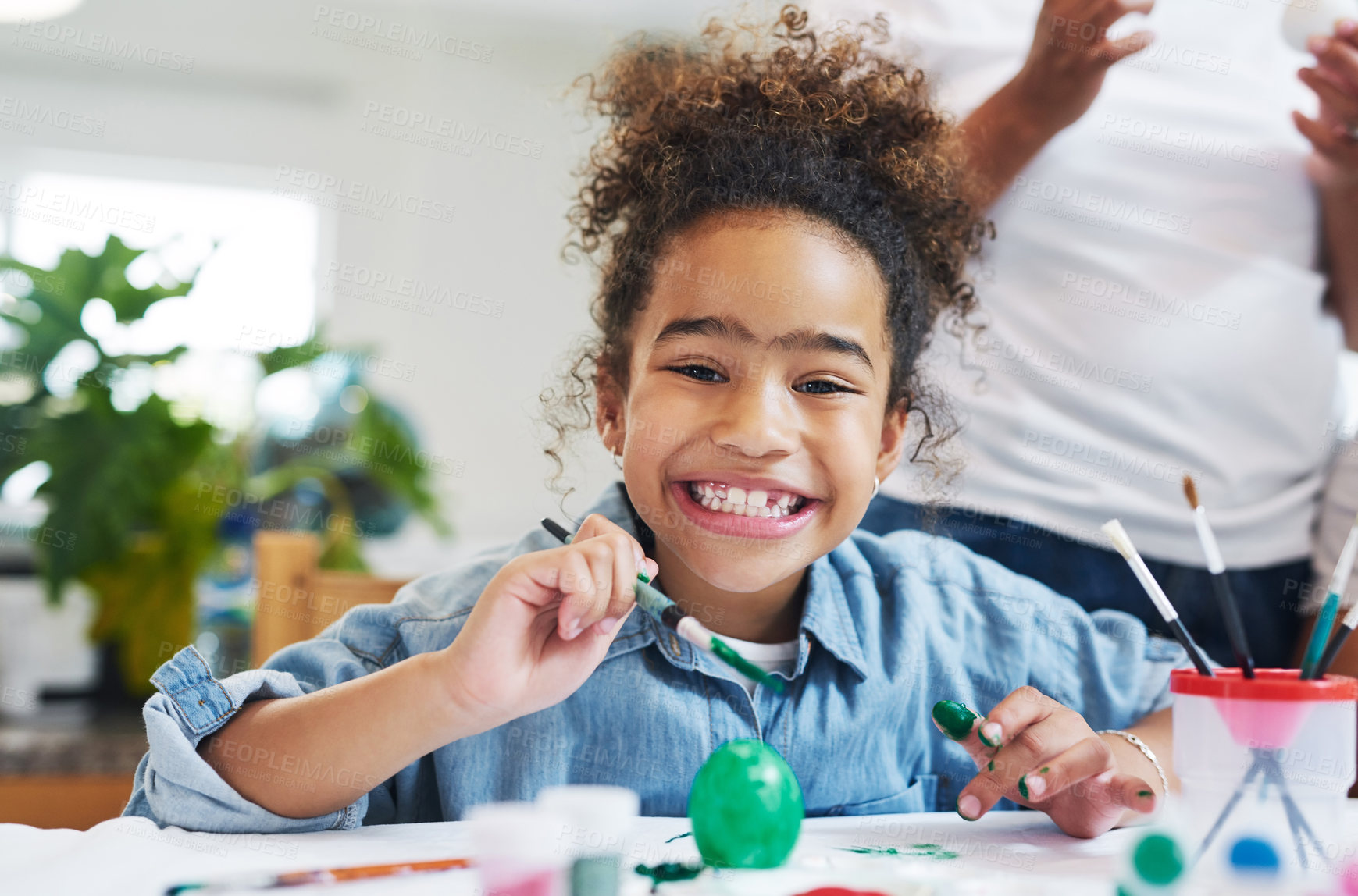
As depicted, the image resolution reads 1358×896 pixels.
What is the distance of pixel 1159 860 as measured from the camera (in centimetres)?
46

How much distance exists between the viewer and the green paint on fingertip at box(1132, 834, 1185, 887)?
1.48 feet

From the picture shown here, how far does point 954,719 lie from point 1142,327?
2.12 feet

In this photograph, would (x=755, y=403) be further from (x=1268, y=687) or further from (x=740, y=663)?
(x=1268, y=687)

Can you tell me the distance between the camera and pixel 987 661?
1.01 m

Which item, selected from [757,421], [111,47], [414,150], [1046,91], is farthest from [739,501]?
[111,47]

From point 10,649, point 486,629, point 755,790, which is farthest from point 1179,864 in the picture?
point 10,649

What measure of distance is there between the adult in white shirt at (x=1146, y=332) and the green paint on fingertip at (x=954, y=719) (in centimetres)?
48

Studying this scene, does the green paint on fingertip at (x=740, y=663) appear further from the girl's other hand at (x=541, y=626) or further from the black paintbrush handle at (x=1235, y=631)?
the black paintbrush handle at (x=1235, y=631)

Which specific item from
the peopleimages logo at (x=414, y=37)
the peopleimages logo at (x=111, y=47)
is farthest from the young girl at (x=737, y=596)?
the peopleimages logo at (x=111, y=47)

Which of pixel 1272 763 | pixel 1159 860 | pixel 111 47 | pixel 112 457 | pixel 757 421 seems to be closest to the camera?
pixel 1159 860

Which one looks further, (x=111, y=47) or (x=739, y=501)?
(x=111, y=47)

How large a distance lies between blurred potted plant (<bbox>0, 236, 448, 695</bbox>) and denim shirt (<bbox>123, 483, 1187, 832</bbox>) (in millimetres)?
1117

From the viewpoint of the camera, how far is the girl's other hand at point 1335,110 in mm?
1108

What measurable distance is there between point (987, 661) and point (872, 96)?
56cm
